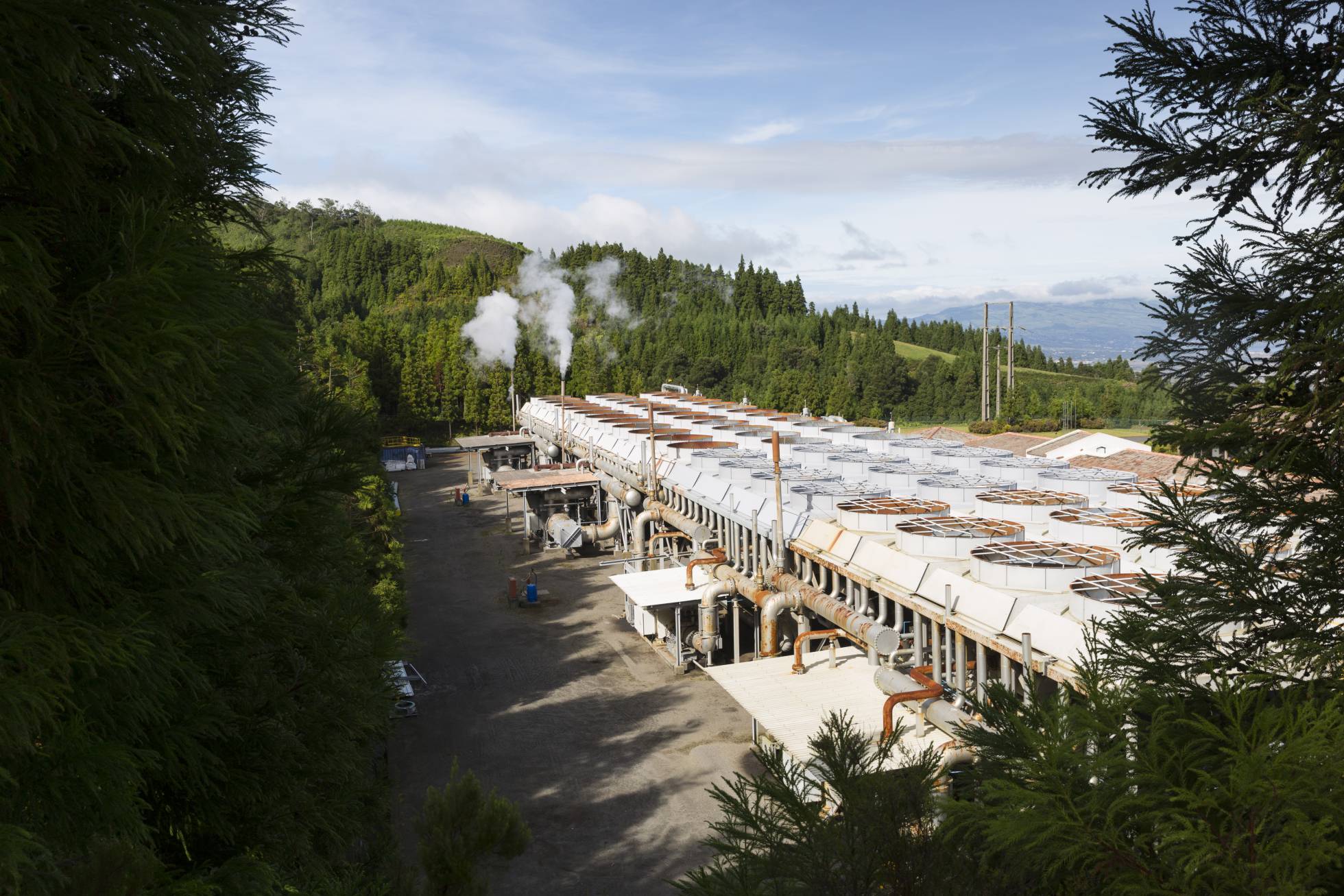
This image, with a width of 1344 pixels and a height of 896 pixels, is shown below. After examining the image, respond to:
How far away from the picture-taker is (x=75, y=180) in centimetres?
328

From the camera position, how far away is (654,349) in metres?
73.0

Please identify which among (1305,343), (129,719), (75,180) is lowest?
(129,719)

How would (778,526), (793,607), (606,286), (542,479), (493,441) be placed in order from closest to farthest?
(793,607), (778,526), (542,479), (493,441), (606,286)

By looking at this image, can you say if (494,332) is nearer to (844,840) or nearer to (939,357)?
(939,357)

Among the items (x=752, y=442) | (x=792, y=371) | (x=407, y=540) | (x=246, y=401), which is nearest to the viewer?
(x=246, y=401)

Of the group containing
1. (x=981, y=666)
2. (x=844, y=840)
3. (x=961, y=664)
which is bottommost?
(x=961, y=664)

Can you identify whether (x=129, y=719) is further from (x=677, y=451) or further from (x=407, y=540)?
(x=407, y=540)

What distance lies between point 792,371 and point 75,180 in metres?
61.2

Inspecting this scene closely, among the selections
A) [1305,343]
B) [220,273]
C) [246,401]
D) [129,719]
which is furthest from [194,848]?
[1305,343]

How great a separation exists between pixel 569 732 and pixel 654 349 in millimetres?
57957

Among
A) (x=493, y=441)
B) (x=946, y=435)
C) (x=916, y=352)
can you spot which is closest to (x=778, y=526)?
(x=946, y=435)

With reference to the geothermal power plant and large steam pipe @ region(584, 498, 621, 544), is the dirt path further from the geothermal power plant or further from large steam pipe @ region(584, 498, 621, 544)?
large steam pipe @ region(584, 498, 621, 544)

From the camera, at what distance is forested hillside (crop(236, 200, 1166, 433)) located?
6088 centimetres

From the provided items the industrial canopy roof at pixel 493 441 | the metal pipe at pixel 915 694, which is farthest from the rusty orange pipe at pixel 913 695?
the industrial canopy roof at pixel 493 441
